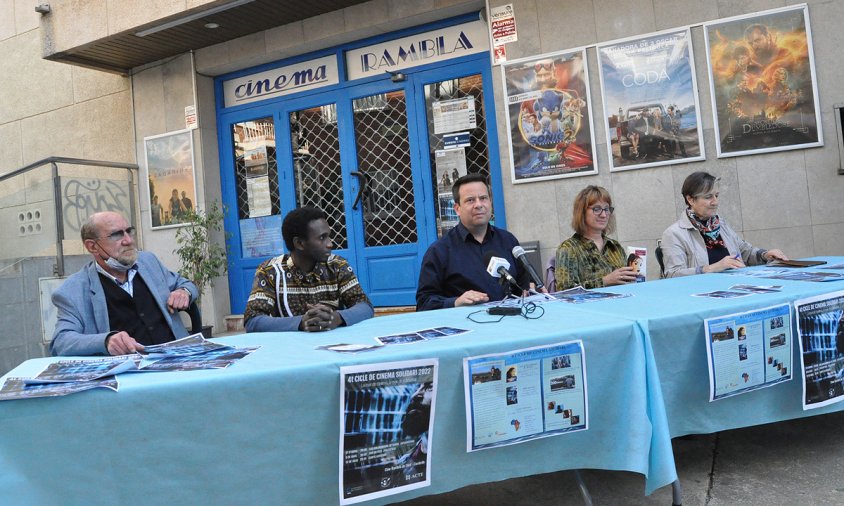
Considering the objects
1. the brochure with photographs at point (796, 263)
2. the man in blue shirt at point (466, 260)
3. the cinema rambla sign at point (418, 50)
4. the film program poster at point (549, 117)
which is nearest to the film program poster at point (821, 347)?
the brochure with photographs at point (796, 263)

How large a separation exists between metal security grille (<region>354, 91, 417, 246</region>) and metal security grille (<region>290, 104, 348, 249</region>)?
332 mm

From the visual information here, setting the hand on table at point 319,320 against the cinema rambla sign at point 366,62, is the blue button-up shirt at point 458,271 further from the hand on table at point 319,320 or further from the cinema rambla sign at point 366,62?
the cinema rambla sign at point 366,62

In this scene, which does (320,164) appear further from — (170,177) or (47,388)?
(47,388)

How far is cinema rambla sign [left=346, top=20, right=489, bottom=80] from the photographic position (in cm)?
662

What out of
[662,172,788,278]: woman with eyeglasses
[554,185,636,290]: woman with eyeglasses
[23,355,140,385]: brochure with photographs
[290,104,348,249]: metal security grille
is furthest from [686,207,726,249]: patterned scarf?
[290,104,348,249]: metal security grille

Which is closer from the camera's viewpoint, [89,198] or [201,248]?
[89,198]

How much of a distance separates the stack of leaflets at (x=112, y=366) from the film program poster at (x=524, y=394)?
31.4 inches

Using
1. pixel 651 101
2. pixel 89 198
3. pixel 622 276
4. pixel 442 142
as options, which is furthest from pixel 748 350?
pixel 89 198

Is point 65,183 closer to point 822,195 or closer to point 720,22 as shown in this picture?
point 720,22

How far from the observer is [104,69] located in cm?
821

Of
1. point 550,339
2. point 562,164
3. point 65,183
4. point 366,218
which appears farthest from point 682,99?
point 65,183

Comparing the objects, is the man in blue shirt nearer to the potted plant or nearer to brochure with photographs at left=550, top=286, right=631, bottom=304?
brochure with photographs at left=550, top=286, right=631, bottom=304

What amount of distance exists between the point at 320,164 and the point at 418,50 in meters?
1.83

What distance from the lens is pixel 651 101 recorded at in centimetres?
558
